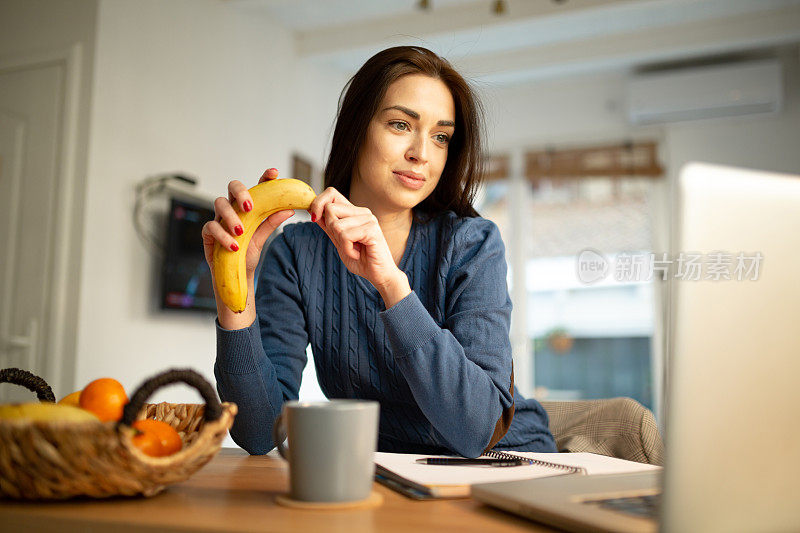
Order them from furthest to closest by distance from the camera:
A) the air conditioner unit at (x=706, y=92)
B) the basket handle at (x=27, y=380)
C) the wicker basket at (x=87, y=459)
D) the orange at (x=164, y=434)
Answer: the air conditioner unit at (x=706, y=92), the basket handle at (x=27, y=380), the orange at (x=164, y=434), the wicker basket at (x=87, y=459)

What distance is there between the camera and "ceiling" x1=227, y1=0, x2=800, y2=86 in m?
4.40

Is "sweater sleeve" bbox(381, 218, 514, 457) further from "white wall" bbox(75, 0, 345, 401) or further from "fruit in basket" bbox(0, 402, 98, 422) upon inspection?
"white wall" bbox(75, 0, 345, 401)

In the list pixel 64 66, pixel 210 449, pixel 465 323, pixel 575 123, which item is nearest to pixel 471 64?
pixel 575 123

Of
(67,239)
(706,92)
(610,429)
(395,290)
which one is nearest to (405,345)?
(395,290)

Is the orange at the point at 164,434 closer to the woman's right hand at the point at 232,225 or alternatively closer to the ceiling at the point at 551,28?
the woman's right hand at the point at 232,225

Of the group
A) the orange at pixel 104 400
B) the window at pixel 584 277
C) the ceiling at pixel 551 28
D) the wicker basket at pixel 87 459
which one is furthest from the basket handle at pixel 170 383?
the window at pixel 584 277

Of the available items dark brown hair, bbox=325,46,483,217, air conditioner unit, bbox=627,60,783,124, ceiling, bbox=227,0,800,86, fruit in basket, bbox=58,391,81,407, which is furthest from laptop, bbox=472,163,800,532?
air conditioner unit, bbox=627,60,783,124

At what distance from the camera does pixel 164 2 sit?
3.62 m

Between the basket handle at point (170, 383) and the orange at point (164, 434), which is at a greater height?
the basket handle at point (170, 383)

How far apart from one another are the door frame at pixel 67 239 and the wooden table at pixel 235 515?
105 inches

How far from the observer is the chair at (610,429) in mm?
1370

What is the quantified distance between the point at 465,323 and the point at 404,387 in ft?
0.66

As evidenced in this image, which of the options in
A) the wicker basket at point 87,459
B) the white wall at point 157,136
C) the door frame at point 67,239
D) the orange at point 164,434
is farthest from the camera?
the white wall at point 157,136

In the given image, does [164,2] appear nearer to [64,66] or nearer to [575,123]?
[64,66]
